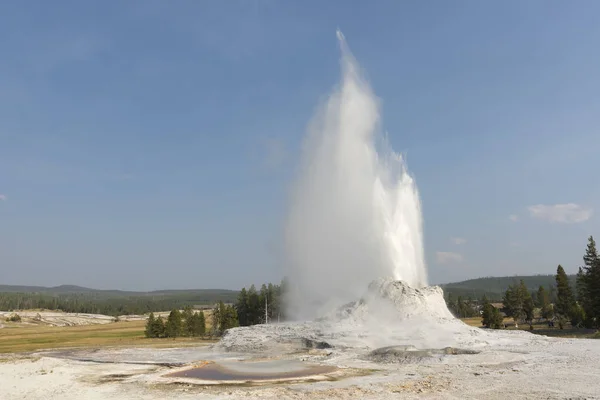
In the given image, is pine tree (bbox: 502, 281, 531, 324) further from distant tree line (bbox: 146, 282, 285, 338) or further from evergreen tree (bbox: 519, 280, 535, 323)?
distant tree line (bbox: 146, 282, 285, 338)

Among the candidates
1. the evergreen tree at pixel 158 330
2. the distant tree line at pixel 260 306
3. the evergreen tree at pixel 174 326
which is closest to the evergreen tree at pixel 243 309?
the distant tree line at pixel 260 306

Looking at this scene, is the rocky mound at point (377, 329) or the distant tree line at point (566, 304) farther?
the distant tree line at point (566, 304)

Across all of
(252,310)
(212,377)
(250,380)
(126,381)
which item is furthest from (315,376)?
(252,310)

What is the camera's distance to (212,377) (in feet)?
77.9

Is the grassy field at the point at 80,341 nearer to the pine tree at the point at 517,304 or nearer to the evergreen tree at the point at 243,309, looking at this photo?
the evergreen tree at the point at 243,309

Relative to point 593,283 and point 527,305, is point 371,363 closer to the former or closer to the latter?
point 593,283

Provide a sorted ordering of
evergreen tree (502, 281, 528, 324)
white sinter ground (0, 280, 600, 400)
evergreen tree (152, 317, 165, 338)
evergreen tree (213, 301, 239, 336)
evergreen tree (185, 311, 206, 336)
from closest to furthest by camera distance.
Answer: white sinter ground (0, 280, 600, 400), evergreen tree (152, 317, 165, 338), evergreen tree (213, 301, 239, 336), evergreen tree (185, 311, 206, 336), evergreen tree (502, 281, 528, 324)

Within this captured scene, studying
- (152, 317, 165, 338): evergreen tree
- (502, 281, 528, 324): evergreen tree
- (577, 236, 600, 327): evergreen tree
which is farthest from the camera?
(502, 281, 528, 324): evergreen tree

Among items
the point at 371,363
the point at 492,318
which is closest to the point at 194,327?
the point at 371,363

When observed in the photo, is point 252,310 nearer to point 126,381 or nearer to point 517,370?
point 126,381

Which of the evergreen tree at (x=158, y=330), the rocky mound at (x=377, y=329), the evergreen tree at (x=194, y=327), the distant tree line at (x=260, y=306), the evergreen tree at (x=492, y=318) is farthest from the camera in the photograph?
the distant tree line at (x=260, y=306)

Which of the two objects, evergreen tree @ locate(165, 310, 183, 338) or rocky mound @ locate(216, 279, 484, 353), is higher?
rocky mound @ locate(216, 279, 484, 353)

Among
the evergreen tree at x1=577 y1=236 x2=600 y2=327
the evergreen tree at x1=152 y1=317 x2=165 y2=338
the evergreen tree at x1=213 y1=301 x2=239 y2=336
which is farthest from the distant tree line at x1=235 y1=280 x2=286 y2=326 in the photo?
the evergreen tree at x1=577 y1=236 x2=600 y2=327

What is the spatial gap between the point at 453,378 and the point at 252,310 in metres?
54.7
